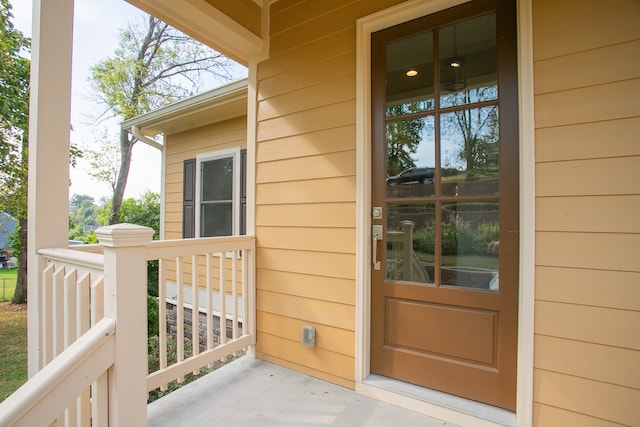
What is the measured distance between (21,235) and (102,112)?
18.9 ft

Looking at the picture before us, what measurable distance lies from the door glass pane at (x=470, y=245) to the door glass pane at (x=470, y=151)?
4.1 inches

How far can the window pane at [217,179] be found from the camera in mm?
4171

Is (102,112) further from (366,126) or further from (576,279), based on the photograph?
(576,279)

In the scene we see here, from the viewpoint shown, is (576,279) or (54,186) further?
(54,186)

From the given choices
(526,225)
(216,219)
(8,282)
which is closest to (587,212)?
(526,225)

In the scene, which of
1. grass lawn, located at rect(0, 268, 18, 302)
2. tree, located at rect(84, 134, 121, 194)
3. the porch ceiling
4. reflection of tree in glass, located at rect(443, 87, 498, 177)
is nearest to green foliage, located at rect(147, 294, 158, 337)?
grass lawn, located at rect(0, 268, 18, 302)

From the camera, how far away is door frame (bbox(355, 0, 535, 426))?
4.85 ft

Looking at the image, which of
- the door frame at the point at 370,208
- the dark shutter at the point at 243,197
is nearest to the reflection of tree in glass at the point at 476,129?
the door frame at the point at 370,208

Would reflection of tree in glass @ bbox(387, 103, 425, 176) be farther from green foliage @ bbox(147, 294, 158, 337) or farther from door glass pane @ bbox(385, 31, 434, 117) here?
green foliage @ bbox(147, 294, 158, 337)

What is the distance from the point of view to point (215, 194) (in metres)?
4.32

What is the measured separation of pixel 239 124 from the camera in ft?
13.4

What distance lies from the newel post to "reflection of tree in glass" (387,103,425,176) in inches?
56.3

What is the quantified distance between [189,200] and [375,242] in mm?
3579

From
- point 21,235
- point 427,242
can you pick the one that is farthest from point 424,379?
point 21,235
